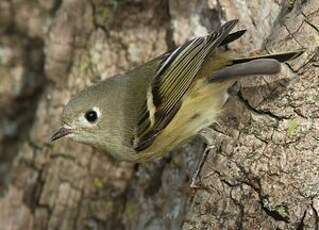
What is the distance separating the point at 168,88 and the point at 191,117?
20cm

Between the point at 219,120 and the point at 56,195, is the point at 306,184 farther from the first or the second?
the point at 56,195

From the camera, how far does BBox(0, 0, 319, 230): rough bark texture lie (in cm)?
329

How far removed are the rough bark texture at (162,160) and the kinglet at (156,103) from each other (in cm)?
14

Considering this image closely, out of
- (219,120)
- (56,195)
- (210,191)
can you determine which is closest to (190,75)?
(219,120)

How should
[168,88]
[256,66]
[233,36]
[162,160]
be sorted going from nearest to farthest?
[256,66] → [233,36] → [168,88] → [162,160]

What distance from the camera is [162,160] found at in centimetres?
411

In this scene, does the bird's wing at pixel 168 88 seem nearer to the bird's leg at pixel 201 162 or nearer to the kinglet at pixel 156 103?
the kinglet at pixel 156 103

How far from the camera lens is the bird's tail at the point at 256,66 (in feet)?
10.9

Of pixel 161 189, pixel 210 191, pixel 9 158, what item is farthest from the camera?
pixel 9 158

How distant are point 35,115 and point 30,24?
0.64 m

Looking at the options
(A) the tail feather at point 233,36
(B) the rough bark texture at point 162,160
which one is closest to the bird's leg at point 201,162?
(B) the rough bark texture at point 162,160

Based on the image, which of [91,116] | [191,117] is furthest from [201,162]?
[91,116]

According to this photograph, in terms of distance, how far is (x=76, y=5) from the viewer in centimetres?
431

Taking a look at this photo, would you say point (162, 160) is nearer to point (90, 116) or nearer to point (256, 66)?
point (90, 116)
